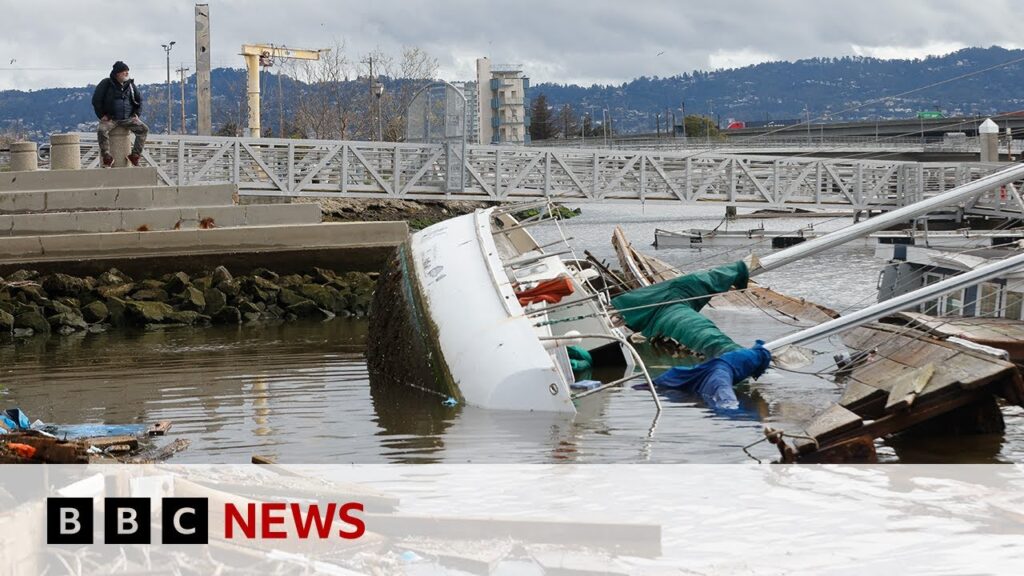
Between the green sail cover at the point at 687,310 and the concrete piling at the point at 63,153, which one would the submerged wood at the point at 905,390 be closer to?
the green sail cover at the point at 687,310

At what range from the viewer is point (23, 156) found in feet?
101

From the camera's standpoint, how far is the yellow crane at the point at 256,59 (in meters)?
59.5

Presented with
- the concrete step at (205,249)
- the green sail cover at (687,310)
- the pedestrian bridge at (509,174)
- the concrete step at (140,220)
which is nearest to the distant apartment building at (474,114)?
the pedestrian bridge at (509,174)

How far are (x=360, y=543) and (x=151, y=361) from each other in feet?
40.9

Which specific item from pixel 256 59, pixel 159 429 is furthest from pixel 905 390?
pixel 256 59

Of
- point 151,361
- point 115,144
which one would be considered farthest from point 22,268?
point 151,361

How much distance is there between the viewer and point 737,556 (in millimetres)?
8789

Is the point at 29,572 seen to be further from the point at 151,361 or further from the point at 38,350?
the point at 38,350

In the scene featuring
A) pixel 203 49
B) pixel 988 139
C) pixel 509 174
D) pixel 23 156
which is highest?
pixel 203 49

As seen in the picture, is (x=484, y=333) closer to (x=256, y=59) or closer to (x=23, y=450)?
(x=23, y=450)

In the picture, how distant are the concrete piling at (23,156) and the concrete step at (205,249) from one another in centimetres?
485

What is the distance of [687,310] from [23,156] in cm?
1865

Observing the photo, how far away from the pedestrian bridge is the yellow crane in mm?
14593

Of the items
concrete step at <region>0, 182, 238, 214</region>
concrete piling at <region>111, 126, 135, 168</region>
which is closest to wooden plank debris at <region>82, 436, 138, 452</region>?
concrete step at <region>0, 182, 238, 214</region>
